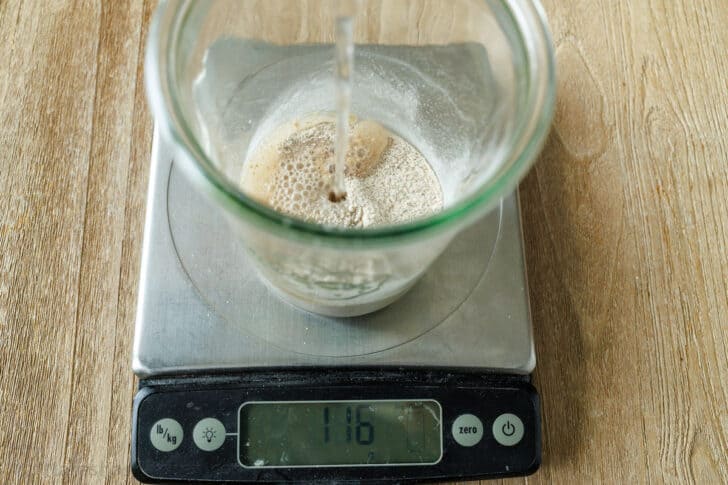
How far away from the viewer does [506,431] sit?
62cm

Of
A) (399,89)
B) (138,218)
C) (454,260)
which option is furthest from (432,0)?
(138,218)

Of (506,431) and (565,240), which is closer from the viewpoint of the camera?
(506,431)

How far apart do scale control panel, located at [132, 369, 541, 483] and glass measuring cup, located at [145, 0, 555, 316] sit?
7 cm

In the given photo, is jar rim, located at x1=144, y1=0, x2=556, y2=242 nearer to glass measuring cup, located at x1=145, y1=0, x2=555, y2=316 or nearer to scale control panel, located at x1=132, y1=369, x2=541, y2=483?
glass measuring cup, located at x1=145, y1=0, x2=555, y2=316

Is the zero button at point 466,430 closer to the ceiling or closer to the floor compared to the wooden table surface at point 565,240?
closer to the floor

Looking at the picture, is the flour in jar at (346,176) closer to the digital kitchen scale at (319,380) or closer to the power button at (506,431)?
the digital kitchen scale at (319,380)

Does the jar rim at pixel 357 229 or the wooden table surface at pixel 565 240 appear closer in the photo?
the jar rim at pixel 357 229

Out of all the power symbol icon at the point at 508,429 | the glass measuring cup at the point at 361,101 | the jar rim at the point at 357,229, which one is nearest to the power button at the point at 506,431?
the power symbol icon at the point at 508,429

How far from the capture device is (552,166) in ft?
2.47

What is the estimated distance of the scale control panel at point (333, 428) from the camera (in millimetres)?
600

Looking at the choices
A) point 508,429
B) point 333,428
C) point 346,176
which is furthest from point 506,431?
point 346,176

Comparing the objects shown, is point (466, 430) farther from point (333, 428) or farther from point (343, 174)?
point (343, 174)

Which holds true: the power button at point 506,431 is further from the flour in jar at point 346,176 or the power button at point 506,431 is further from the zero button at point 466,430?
the flour in jar at point 346,176

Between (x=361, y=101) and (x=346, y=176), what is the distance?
82mm
